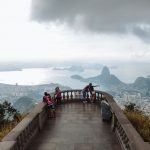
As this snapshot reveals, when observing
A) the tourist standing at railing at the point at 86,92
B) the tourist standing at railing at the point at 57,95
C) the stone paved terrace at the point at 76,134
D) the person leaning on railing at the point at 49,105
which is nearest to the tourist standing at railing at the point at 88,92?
the tourist standing at railing at the point at 86,92

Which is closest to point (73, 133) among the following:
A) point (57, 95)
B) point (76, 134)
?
point (76, 134)

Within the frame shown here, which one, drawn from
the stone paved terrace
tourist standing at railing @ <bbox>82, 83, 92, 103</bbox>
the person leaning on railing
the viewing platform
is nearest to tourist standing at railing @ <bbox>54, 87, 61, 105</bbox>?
tourist standing at railing @ <bbox>82, 83, 92, 103</bbox>

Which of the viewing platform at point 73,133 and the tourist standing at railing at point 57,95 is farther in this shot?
the tourist standing at railing at point 57,95

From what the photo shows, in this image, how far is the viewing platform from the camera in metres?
12.2

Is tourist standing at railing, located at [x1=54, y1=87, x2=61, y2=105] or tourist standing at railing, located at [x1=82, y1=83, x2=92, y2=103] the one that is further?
tourist standing at railing, located at [x1=82, y1=83, x2=92, y2=103]

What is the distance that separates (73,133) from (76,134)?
10.5 inches

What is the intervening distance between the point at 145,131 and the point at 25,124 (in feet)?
28.0

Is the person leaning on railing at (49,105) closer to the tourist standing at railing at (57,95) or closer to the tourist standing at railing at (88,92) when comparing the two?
the tourist standing at railing at (57,95)

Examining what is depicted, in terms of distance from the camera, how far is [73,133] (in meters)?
16.8

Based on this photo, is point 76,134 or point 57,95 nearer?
point 76,134

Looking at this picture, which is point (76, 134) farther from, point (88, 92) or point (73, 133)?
point (88, 92)

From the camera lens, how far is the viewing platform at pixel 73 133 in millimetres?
12242

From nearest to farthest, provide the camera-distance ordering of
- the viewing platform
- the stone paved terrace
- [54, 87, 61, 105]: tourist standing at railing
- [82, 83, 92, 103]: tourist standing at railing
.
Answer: the viewing platform, the stone paved terrace, [54, 87, 61, 105]: tourist standing at railing, [82, 83, 92, 103]: tourist standing at railing

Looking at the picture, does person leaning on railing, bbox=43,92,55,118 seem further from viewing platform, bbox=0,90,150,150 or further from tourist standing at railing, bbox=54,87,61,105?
tourist standing at railing, bbox=54,87,61,105
